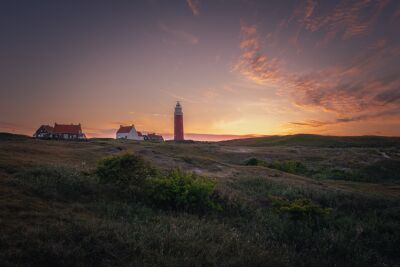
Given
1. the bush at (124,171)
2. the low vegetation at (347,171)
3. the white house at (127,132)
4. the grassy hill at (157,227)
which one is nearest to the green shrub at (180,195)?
the grassy hill at (157,227)

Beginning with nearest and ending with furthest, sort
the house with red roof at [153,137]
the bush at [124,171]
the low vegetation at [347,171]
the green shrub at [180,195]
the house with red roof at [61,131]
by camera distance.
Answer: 1. the green shrub at [180,195]
2. the bush at [124,171]
3. the low vegetation at [347,171]
4. the house with red roof at [61,131]
5. the house with red roof at [153,137]

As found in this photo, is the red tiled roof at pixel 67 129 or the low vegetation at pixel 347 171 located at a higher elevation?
the red tiled roof at pixel 67 129

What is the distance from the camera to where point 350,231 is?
11555 millimetres

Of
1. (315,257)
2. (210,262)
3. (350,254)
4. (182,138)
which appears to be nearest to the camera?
(210,262)

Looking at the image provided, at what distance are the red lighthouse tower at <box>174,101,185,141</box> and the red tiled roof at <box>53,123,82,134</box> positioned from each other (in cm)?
3140

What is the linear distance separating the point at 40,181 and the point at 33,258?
665 cm

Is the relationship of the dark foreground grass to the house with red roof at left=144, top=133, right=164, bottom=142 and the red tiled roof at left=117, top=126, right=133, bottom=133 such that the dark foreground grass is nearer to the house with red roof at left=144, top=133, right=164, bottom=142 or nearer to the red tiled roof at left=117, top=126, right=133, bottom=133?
the red tiled roof at left=117, top=126, right=133, bottom=133

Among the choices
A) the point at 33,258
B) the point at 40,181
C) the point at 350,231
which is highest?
the point at 40,181

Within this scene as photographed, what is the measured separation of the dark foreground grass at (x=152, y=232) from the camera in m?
6.29

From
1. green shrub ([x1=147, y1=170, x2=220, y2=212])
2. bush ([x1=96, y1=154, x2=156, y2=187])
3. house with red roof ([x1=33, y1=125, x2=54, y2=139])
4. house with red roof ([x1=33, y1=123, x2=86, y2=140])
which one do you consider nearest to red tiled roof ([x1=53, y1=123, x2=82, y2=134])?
house with red roof ([x1=33, y1=123, x2=86, y2=140])

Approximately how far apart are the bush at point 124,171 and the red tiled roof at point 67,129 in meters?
83.0

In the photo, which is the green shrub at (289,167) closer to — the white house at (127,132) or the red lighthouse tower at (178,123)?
the red lighthouse tower at (178,123)

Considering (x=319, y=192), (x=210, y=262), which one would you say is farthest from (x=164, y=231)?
(x=319, y=192)

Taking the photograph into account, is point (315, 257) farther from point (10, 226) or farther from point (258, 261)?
point (10, 226)
